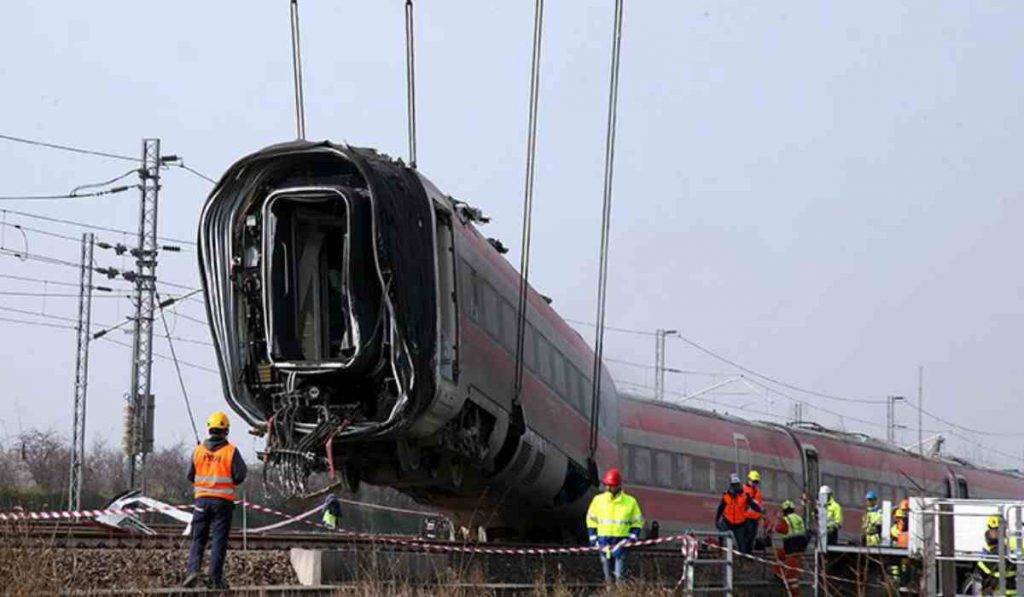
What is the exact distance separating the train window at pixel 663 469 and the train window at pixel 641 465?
1.56 ft

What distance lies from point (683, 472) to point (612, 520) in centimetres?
1140

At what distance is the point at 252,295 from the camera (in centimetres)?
1420

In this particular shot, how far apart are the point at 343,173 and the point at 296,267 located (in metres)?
0.95

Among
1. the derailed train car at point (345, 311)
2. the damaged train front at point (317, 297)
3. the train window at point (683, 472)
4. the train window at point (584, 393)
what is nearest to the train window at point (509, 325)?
the derailed train car at point (345, 311)

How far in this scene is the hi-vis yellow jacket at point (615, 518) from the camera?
50.3 feet

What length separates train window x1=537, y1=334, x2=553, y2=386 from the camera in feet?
58.1

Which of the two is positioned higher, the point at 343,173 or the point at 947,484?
the point at 343,173

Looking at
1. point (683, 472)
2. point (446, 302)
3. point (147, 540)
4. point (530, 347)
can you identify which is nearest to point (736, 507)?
point (530, 347)

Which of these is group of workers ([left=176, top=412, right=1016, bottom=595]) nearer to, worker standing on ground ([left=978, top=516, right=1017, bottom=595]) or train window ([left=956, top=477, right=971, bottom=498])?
worker standing on ground ([left=978, top=516, right=1017, bottom=595])

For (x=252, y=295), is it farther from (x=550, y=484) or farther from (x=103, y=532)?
(x=550, y=484)

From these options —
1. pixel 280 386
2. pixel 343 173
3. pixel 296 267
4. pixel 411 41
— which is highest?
pixel 411 41

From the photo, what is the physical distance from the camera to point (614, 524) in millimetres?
15336

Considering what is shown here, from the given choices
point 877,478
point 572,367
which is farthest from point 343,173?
point 877,478

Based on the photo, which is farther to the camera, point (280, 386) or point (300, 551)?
point (280, 386)
